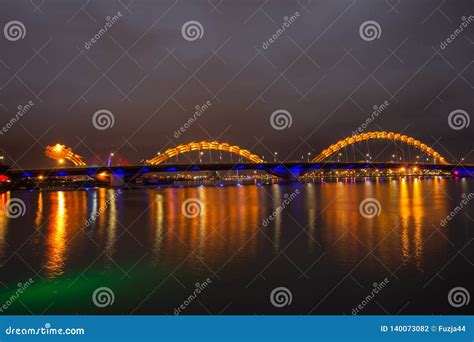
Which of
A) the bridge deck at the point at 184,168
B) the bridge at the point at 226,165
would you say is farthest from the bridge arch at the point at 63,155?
the bridge deck at the point at 184,168

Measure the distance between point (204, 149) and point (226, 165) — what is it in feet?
90.4

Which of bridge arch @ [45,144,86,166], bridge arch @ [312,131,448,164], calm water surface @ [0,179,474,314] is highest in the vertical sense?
bridge arch @ [312,131,448,164]

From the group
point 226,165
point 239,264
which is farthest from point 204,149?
point 239,264

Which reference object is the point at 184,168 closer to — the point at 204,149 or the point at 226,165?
the point at 226,165

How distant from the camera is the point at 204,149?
98.4 meters

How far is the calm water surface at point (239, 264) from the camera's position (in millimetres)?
9969

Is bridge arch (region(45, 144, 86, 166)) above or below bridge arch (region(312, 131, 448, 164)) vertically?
below

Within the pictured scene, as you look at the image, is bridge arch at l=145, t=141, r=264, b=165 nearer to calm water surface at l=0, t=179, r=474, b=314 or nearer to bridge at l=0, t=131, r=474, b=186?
bridge at l=0, t=131, r=474, b=186

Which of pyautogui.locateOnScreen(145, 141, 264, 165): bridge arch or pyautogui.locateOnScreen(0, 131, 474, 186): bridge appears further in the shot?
pyautogui.locateOnScreen(145, 141, 264, 165): bridge arch

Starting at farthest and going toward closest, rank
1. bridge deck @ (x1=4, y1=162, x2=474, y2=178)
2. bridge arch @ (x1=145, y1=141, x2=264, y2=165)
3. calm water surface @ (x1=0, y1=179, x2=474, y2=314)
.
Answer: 1. bridge arch @ (x1=145, y1=141, x2=264, y2=165)
2. bridge deck @ (x1=4, y1=162, x2=474, y2=178)
3. calm water surface @ (x1=0, y1=179, x2=474, y2=314)

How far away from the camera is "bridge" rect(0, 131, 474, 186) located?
68062 mm

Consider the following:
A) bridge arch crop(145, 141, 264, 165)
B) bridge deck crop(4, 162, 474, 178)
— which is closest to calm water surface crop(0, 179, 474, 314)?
bridge deck crop(4, 162, 474, 178)

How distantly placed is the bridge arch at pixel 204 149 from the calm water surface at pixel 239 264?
64168 millimetres

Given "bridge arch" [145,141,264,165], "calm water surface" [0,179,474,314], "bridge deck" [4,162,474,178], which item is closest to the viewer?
"calm water surface" [0,179,474,314]
